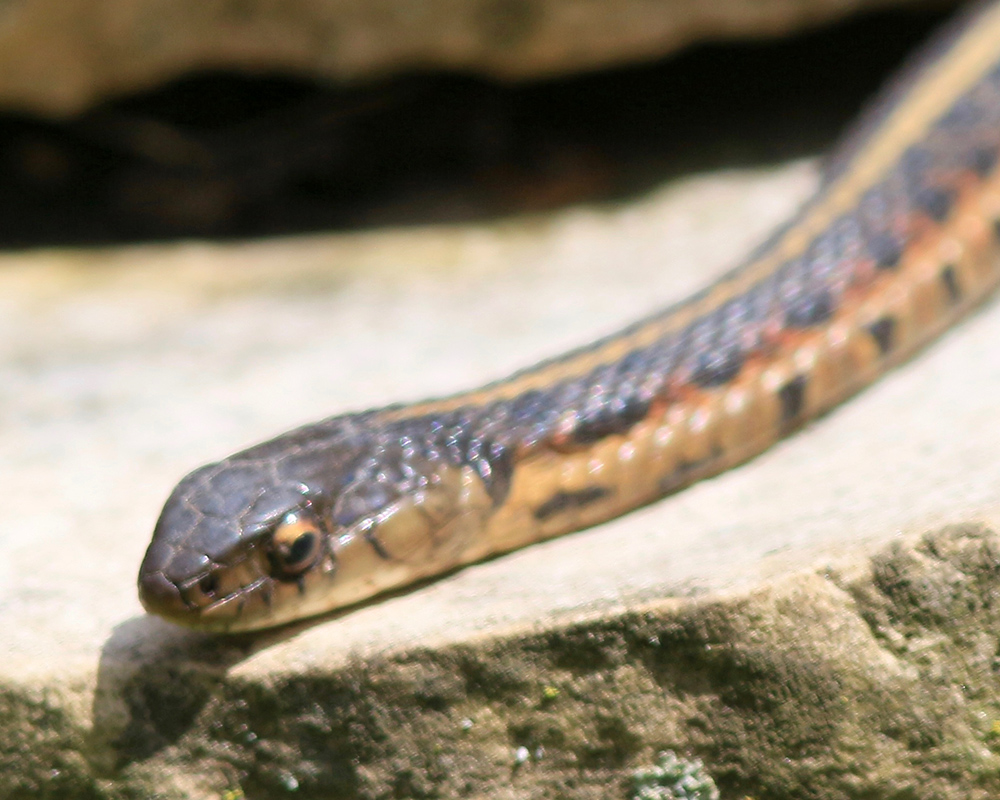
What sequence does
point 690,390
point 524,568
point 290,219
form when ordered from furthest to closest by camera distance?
1. point 290,219
2. point 690,390
3. point 524,568

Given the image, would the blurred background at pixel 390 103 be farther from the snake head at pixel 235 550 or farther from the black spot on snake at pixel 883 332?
the snake head at pixel 235 550

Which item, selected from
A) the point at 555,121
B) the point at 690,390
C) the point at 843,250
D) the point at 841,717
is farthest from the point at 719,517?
the point at 555,121

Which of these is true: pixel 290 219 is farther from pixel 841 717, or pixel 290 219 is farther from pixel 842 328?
pixel 841 717

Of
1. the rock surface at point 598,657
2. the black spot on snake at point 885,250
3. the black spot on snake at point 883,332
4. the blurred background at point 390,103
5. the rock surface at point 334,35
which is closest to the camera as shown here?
the rock surface at point 598,657

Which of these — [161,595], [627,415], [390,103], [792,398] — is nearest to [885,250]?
[792,398]

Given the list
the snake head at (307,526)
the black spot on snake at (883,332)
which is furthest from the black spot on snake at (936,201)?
the snake head at (307,526)

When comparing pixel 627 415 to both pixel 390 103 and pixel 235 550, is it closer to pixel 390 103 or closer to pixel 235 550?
pixel 235 550

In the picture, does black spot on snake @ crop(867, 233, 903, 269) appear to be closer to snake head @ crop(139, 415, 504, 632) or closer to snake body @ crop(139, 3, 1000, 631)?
snake body @ crop(139, 3, 1000, 631)
